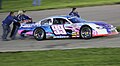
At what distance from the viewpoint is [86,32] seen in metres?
20.5

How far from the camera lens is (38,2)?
47.8 meters

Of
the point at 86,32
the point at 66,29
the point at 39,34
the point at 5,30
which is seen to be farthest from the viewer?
the point at 5,30

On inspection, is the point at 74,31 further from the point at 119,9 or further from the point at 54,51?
the point at 119,9

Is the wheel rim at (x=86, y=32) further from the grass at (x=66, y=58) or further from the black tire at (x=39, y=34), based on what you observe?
the grass at (x=66, y=58)

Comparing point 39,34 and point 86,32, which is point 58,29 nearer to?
point 39,34

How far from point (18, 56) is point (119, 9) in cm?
2172

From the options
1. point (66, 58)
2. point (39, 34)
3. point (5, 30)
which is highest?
point (5, 30)

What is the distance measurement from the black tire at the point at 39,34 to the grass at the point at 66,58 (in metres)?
5.17

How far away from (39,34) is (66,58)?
754 centimetres

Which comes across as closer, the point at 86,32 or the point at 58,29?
the point at 86,32

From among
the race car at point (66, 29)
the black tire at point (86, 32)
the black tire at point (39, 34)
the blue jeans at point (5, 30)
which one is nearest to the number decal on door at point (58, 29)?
the race car at point (66, 29)

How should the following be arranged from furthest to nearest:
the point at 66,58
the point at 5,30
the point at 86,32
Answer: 1. the point at 5,30
2. the point at 86,32
3. the point at 66,58

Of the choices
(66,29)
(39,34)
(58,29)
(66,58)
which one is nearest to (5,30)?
(39,34)

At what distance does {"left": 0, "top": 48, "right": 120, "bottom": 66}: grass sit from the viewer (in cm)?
1320
